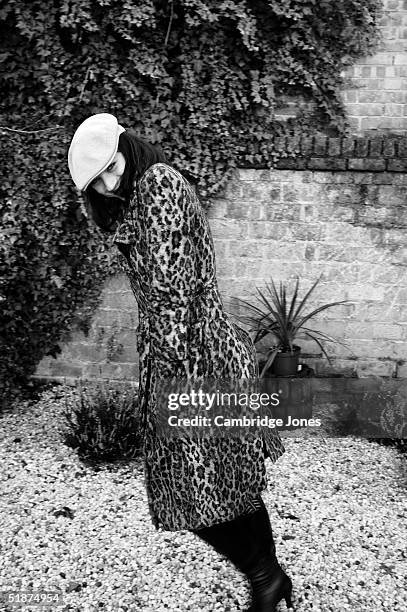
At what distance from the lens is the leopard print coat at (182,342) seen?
1.95 metres

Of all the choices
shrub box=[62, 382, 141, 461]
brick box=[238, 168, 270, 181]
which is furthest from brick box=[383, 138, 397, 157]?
shrub box=[62, 382, 141, 461]

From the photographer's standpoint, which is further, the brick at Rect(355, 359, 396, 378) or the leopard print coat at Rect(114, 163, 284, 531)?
the brick at Rect(355, 359, 396, 378)

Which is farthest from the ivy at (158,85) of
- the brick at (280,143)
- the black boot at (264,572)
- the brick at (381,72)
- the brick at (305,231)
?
the black boot at (264,572)

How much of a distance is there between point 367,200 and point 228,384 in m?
2.60

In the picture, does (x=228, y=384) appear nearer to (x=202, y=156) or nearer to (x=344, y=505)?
(x=344, y=505)

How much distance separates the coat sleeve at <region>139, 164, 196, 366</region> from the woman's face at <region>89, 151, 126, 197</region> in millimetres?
124

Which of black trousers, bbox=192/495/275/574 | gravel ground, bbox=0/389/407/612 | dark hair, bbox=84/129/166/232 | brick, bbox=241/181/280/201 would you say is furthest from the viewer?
brick, bbox=241/181/280/201

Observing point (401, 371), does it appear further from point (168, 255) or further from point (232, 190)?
point (168, 255)

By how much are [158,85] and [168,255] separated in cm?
277

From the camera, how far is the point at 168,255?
1.94 m

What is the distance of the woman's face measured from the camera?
2051 millimetres

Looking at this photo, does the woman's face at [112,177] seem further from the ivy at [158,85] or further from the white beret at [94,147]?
the ivy at [158,85]

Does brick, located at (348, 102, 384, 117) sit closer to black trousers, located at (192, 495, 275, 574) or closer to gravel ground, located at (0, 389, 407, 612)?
gravel ground, located at (0, 389, 407, 612)

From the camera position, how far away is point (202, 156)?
174 inches
